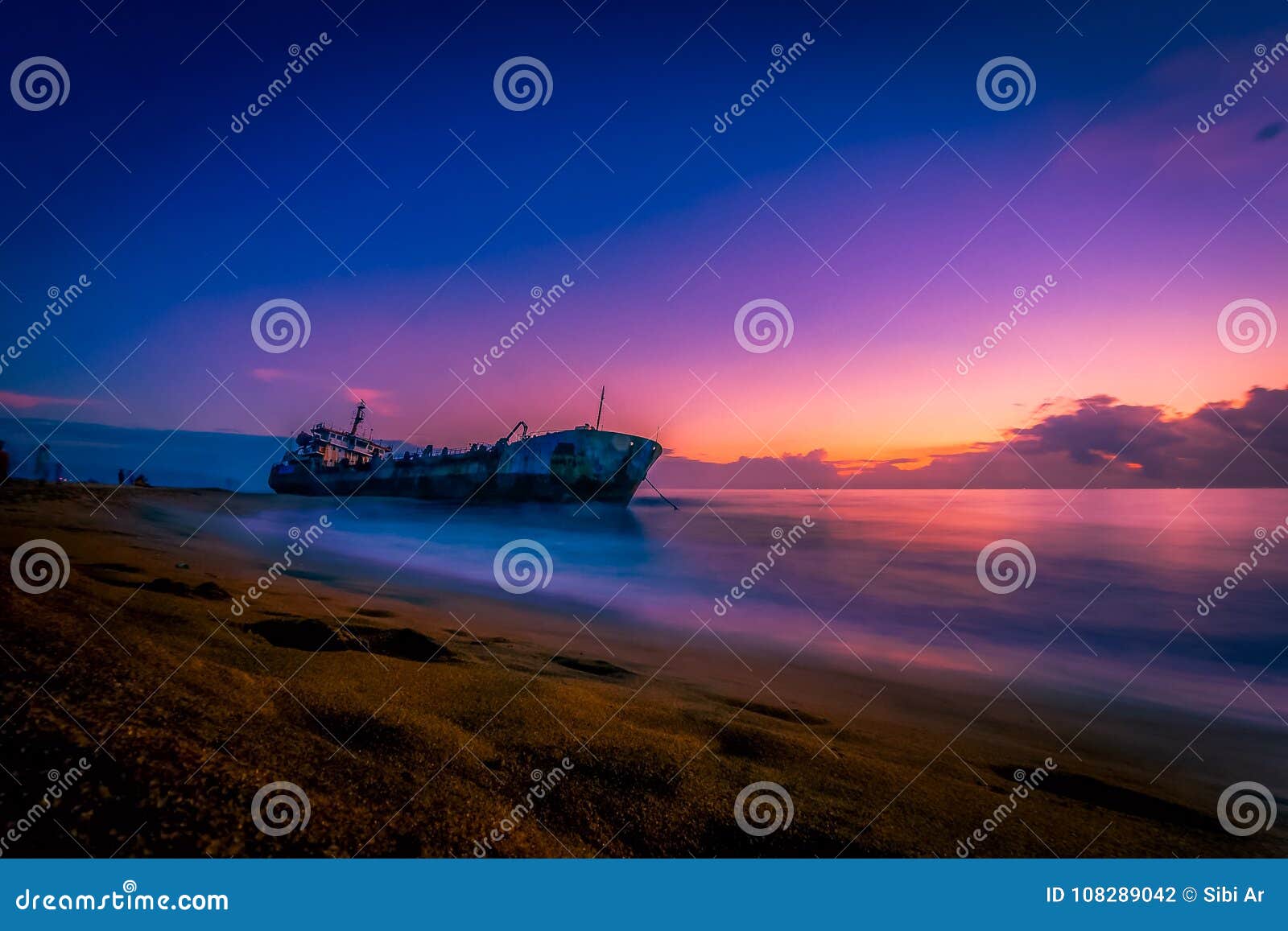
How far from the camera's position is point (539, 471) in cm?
4078

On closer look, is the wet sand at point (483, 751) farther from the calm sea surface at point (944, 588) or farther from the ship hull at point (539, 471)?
the ship hull at point (539, 471)

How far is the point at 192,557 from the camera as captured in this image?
37.9ft

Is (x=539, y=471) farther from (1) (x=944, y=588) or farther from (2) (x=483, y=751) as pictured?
(2) (x=483, y=751)

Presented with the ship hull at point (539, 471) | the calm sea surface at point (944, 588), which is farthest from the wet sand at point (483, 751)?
the ship hull at point (539, 471)

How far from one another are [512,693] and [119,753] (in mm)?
2505

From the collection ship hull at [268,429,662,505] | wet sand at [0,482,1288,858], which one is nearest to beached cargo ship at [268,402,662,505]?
ship hull at [268,429,662,505]

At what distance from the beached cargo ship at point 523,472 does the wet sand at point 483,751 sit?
33280 millimetres

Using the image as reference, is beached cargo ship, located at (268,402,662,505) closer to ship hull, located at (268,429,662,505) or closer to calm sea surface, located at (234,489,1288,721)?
ship hull, located at (268,429,662,505)

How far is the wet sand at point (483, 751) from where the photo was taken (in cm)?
262

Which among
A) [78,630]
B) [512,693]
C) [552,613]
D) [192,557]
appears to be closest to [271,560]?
[192,557]

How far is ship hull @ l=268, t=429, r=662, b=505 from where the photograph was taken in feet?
132

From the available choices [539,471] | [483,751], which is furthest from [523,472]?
[483,751]

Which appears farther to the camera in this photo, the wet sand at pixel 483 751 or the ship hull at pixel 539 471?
the ship hull at pixel 539 471

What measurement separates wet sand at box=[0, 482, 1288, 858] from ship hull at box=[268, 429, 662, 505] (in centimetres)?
3320
